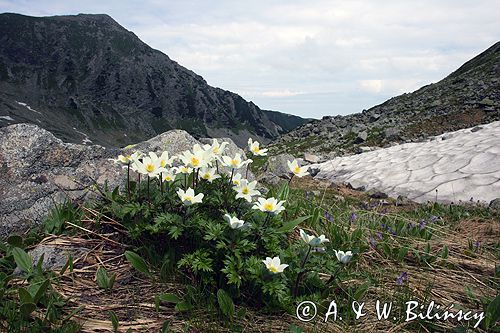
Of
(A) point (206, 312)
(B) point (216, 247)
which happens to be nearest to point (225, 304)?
(A) point (206, 312)

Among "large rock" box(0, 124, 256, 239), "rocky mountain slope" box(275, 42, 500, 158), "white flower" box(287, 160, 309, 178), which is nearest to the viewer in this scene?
"white flower" box(287, 160, 309, 178)

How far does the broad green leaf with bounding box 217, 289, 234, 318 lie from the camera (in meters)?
3.39

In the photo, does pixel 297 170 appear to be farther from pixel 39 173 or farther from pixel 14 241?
pixel 39 173

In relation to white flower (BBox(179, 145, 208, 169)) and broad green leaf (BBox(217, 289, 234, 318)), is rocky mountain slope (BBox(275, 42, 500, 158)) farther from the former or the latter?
broad green leaf (BBox(217, 289, 234, 318))

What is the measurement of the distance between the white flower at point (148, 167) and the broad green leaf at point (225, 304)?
122cm

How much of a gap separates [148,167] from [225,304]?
1413mm

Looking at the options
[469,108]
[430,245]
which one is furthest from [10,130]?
[469,108]

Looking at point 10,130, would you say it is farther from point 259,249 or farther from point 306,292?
point 306,292

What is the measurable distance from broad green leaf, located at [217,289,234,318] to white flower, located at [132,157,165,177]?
3.99 feet

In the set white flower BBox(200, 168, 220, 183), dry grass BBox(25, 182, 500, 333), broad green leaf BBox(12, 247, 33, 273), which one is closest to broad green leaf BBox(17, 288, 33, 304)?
dry grass BBox(25, 182, 500, 333)

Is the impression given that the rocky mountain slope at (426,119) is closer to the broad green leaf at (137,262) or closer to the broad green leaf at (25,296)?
the broad green leaf at (137,262)

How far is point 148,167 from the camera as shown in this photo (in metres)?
3.90

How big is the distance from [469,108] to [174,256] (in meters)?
41.4

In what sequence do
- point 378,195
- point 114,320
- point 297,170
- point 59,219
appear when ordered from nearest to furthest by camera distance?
point 114,320 < point 297,170 < point 59,219 < point 378,195
